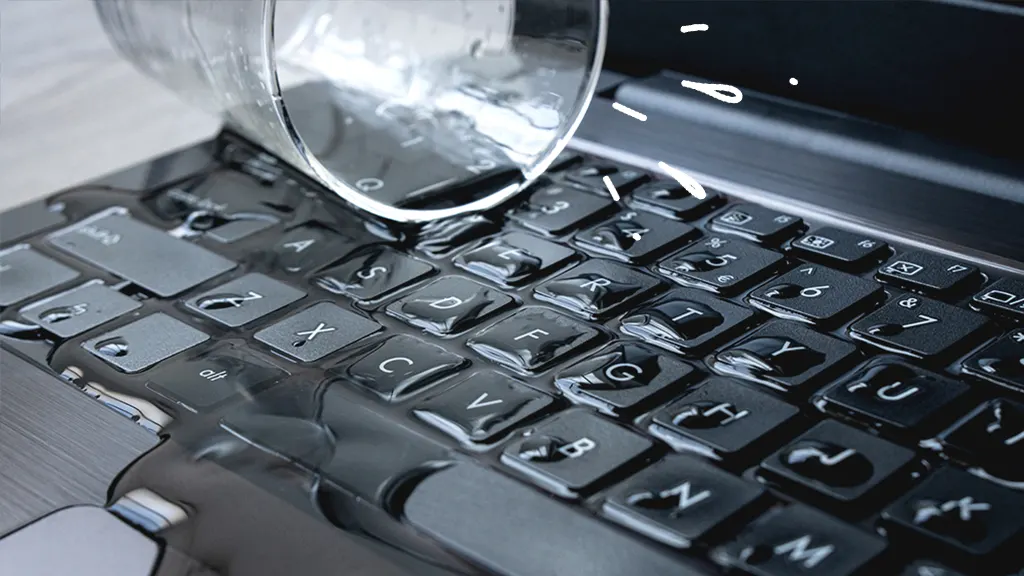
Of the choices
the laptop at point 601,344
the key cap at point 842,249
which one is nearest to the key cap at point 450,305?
the laptop at point 601,344

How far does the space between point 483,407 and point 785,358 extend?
0.09 m

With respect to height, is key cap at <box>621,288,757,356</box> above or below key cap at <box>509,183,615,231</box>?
above

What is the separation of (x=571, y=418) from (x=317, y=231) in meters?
0.17

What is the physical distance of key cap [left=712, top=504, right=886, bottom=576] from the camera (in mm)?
263

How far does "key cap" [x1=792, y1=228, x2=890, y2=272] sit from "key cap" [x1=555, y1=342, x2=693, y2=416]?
0.08 meters

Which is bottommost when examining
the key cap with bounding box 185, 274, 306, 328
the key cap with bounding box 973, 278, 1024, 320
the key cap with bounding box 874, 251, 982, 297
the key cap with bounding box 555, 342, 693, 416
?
the key cap with bounding box 185, 274, 306, 328

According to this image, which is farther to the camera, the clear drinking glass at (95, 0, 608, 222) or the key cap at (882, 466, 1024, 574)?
the clear drinking glass at (95, 0, 608, 222)

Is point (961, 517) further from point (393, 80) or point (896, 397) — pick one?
point (393, 80)

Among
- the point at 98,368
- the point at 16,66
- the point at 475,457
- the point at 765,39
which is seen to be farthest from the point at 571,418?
the point at 16,66

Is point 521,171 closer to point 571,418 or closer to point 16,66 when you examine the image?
point 571,418

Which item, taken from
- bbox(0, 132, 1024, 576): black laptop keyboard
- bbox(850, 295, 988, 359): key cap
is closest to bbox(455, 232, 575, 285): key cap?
bbox(0, 132, 1024, 576): black laptop keyboard

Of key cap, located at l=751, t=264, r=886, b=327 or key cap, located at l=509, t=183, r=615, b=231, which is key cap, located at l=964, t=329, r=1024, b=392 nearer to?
key cap, located at l=751, t=264, r=886, b=327

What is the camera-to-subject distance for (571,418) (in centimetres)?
32

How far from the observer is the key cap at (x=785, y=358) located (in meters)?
0.34
